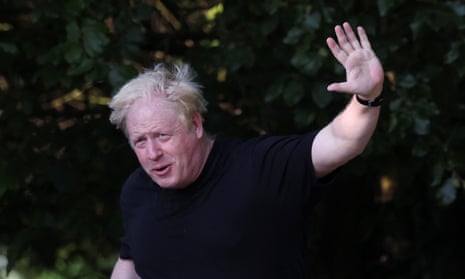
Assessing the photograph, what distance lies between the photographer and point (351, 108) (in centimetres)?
263

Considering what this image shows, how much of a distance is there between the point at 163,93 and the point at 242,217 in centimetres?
44

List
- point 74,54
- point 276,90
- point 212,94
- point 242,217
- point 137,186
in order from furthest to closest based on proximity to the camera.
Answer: point 212,94
point 276,90
point 74,54
point 137,186
point 242,217

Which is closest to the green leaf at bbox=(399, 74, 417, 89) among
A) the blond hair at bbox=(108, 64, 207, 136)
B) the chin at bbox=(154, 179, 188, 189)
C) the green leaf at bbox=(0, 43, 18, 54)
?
the blond hair at bbox=(108, 64, 207, 136)

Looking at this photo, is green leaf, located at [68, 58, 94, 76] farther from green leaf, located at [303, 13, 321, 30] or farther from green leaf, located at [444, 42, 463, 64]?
green leaf, located at [444, 42, 463, 64]

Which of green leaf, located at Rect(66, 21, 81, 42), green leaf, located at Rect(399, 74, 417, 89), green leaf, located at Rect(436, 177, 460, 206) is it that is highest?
green leaf, located at Rect(66, 21, 81, 42)

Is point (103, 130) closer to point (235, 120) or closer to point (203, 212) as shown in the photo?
point (235, 120)

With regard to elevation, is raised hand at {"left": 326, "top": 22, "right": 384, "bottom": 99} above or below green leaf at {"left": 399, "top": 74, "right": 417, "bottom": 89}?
above

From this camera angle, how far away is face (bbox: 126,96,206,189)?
2.90 meters

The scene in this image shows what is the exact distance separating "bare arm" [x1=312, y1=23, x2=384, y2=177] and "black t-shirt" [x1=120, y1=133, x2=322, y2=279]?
0.21 ft

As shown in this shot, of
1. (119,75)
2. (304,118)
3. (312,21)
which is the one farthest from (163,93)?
(304,118)

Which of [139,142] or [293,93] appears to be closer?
[139,142]

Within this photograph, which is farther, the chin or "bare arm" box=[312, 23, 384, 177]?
the chin

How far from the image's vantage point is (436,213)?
508 cm

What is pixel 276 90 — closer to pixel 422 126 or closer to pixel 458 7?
pixel 422 126
